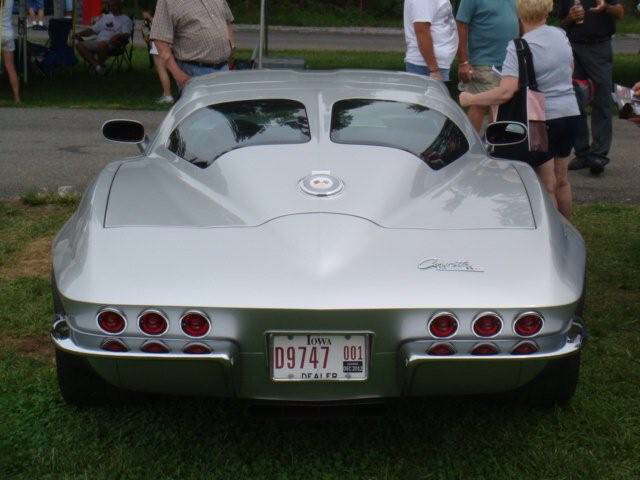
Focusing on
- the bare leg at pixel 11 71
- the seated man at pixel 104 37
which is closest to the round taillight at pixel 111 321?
the bare leg at pixel 11 71

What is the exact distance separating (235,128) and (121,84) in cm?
1162

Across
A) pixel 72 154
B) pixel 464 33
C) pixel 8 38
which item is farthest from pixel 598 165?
pixel 8 38

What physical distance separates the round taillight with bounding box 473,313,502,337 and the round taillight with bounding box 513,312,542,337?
0.19 ft

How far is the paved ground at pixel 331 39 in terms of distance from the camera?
24250mm

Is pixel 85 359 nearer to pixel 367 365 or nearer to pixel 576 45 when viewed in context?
pixel 367 365

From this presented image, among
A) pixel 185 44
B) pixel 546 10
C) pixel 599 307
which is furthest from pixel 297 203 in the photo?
pixel 185 44

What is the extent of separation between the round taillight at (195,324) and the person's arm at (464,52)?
5.29m

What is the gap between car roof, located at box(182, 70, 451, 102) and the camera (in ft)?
16.1

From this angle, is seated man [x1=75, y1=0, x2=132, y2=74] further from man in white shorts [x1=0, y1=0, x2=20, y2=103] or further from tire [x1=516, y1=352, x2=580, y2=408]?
tire [x1=516, y1=352, x2=580, y2=408]

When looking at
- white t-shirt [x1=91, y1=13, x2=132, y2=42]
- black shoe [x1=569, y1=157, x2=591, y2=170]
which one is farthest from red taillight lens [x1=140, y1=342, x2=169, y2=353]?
white t-shirt [x1=91, y1=13, x2=132, y2=42]

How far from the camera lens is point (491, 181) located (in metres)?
4.12

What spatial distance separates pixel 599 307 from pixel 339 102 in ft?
6.13

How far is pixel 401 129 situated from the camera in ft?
14.7

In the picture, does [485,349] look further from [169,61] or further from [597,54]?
[597,54]
